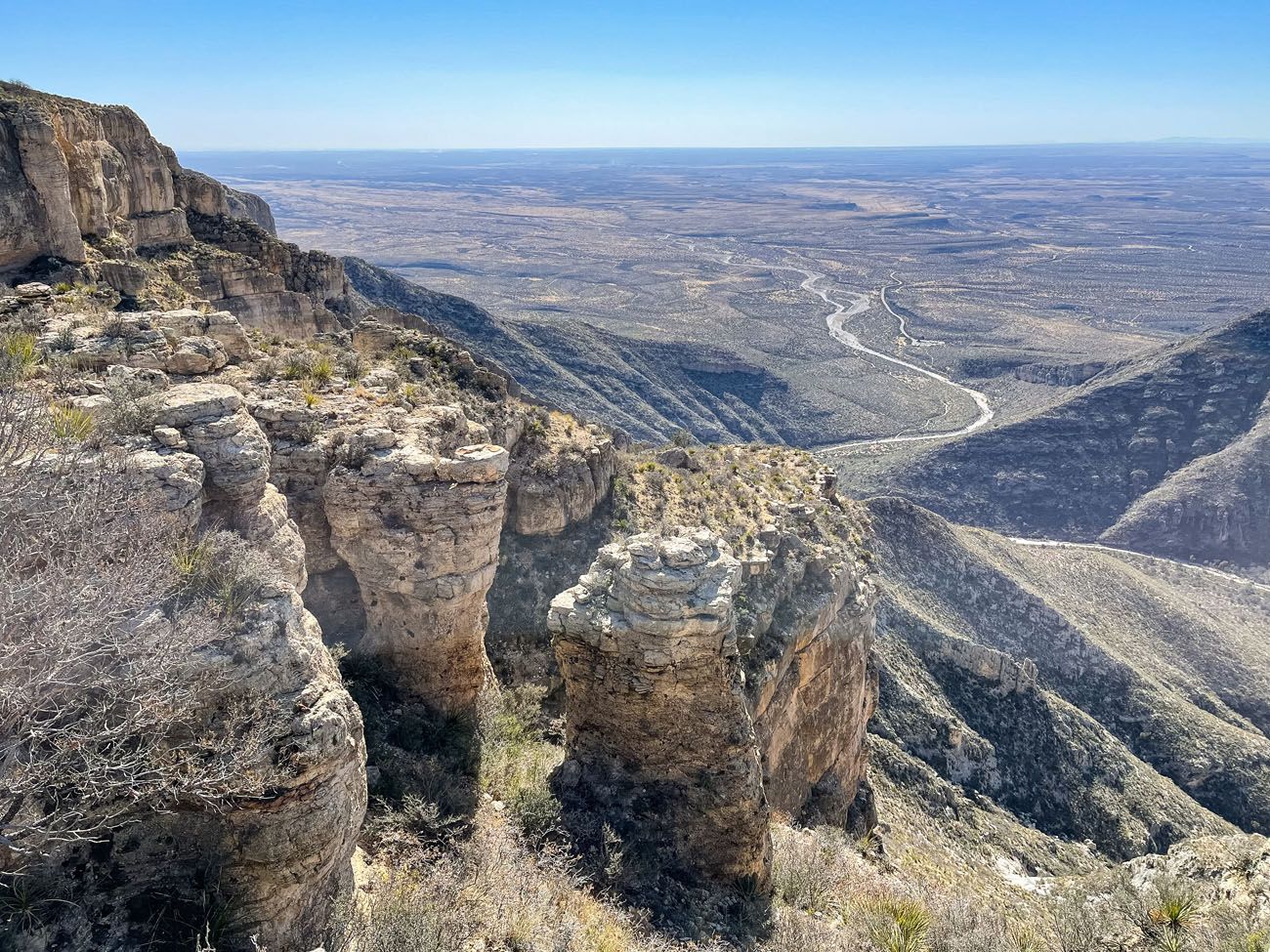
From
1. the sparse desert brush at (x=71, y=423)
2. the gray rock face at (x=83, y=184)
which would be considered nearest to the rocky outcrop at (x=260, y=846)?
the sparse desert brush at (x=71, y=423)

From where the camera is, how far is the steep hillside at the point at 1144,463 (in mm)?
58750

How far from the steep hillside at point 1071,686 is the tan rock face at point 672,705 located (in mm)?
13347

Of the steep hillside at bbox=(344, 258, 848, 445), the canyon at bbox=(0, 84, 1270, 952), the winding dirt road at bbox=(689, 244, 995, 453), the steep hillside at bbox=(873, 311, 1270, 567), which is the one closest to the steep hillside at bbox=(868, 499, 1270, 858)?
the canyon at bbox=(0, 84, 1270, 952)

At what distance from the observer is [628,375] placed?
82250mm

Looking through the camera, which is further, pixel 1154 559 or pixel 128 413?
pixel 1154 559

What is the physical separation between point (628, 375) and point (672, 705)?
239ft

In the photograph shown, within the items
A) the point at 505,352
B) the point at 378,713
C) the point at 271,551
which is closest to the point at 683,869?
the point at 378,713

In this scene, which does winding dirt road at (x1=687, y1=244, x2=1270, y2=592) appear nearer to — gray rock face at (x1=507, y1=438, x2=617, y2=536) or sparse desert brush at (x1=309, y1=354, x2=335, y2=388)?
gray rock face at (x1=507, y1=438, x2=617, y2=536)

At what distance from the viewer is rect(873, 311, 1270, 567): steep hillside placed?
193 feet

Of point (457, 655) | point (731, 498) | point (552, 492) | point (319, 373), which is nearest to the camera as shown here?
point (457, 655)

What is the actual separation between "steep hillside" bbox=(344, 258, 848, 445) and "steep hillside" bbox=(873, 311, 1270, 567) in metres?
17.5

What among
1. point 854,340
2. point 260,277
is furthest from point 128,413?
point 854,340

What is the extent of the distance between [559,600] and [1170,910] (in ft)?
27.0

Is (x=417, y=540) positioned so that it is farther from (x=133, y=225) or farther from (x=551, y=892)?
(x=133, y=225)
